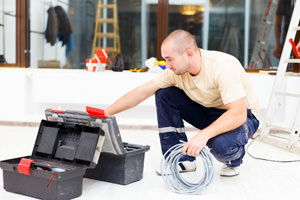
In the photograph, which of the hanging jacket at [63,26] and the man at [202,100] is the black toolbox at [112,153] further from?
the hanging jacket at [63,26]

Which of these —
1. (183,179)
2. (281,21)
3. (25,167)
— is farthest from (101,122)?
(281,21)

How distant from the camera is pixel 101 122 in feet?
7.10

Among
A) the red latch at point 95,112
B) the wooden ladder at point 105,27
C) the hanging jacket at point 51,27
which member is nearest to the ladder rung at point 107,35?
the wooden ladder at point 105,27

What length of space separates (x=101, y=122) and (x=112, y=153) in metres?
0.22

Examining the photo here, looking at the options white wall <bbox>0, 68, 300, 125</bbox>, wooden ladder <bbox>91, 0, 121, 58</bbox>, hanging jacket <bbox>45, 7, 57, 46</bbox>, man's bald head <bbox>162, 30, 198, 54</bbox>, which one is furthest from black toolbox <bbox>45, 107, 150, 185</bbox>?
hanging jacket <bbox>45, 7, 57, 46</bbox>

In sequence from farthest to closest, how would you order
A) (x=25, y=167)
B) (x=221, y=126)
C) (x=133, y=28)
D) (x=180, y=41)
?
(x=133, y=28) < (x=180, y=41) < (x=221, y=126) < (x=25, y=167)

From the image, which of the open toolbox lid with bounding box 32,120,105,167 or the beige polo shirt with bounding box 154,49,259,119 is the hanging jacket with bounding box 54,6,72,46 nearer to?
the beige polo shirt with bounding box 154,49,259,119

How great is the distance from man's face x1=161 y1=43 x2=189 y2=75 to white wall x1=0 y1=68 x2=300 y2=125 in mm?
2303

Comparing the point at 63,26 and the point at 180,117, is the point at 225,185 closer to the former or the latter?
the point at 180,117

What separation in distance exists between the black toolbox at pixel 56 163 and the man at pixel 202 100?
14.5 inches

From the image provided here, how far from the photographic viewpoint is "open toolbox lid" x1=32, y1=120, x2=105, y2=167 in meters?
2.11

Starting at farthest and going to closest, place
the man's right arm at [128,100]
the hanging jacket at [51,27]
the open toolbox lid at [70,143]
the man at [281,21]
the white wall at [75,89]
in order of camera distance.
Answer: the hanging jacket at [51,27] < the man at [281,21] < the white wall at [75,89] < the man's right arm at [128,100] < the open toolbox lid at [70,143]

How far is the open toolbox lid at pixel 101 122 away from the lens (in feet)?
7.06

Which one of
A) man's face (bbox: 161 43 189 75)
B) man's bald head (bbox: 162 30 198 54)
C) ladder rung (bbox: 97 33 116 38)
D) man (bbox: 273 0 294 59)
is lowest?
man's face (bbox: 161 43 189 75)
